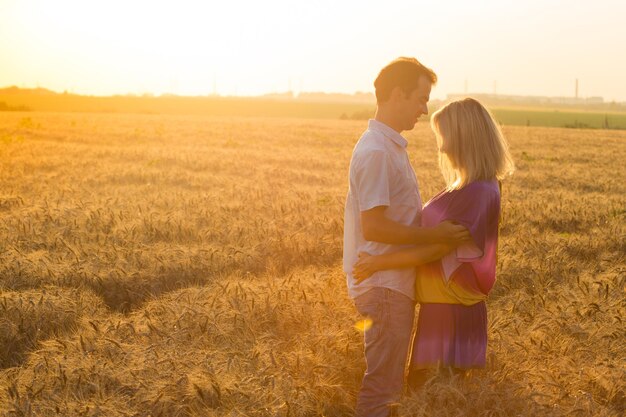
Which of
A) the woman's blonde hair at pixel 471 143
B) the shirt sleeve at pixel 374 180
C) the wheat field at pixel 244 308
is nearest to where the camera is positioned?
the shirt sleeve at pixel 374 180

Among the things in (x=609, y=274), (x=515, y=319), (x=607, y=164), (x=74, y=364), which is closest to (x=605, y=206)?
(x=609, y=274)

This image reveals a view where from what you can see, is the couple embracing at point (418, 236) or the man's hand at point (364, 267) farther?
the man's hand at point (364, 267)

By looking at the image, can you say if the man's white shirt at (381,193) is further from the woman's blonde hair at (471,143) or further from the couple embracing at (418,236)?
the woman's blonde hair at (471,143)

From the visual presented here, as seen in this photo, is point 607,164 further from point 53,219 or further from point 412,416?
point 412,416

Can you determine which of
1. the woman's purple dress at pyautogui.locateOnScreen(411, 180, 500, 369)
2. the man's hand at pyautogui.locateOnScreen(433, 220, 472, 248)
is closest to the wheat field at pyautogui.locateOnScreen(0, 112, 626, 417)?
the woman's purple dress at pyautogui.locateOnScreen(411, 180, 500, 369)

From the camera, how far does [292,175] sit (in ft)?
51.7

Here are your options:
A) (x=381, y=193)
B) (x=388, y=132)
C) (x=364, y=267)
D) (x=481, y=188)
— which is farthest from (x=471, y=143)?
(x=364, y=267)

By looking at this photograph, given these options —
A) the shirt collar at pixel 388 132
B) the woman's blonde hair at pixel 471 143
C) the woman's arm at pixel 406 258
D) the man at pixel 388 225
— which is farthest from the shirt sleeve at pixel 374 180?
the woman's blonde hair at pixel 471 143

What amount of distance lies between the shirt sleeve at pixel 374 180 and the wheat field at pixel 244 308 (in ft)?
3.70

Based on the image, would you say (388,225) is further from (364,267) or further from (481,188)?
(481,188)

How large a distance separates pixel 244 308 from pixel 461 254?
7.75 feet

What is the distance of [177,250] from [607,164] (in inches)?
674

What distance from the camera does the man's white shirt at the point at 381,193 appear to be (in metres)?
3.77

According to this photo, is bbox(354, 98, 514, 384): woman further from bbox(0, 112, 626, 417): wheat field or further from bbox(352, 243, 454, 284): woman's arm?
bbox(0, 112, 626, 417): wheat field
